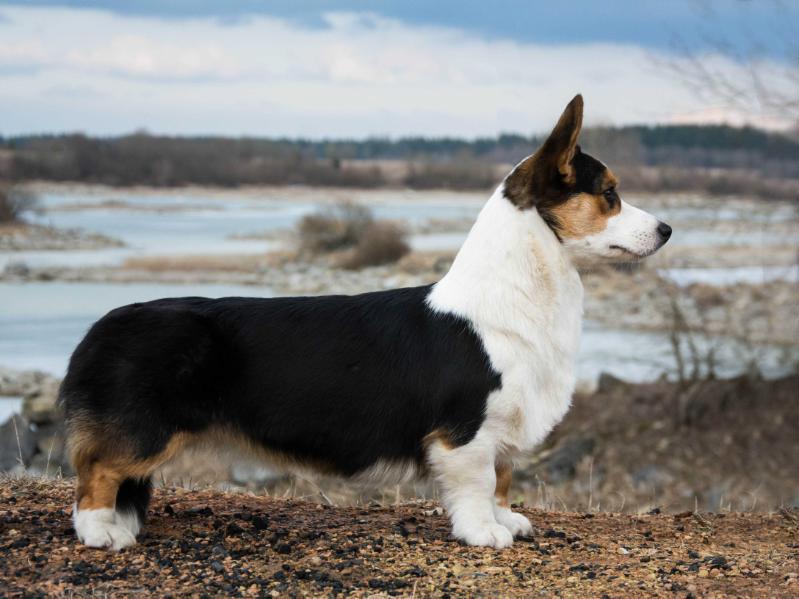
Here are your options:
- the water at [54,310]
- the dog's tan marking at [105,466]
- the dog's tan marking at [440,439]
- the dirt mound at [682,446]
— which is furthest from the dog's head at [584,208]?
the water at [54,310]

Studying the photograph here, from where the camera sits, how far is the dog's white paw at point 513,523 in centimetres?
549

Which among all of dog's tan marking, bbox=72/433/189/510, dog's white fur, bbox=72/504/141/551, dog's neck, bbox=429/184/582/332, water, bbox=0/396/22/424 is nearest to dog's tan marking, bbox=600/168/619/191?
dog's neck, bbox=429/184/582/332

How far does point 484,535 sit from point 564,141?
215 cm

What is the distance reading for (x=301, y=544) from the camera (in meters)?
5.25

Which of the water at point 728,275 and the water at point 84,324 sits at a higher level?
the water at point 728,275

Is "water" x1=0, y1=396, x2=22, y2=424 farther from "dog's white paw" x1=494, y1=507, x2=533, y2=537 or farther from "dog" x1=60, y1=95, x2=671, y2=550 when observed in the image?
"dog's white paw" x1=494, y1=507, x2=533, y2=537

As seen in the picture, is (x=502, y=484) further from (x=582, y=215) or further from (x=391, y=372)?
(x=582, y=215)

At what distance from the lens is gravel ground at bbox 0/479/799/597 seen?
4.66m

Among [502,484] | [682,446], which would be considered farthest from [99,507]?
[682,446]

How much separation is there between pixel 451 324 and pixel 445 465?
0.75m

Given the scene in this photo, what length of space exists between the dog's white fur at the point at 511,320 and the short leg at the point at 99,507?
1.70 meters

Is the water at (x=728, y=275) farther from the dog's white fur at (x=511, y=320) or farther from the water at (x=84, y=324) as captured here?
the dog's white fur at (x=511, y=320)

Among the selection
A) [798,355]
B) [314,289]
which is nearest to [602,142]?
[798,355]

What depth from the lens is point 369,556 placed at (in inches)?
201
